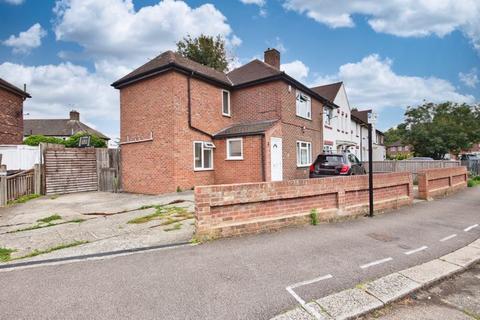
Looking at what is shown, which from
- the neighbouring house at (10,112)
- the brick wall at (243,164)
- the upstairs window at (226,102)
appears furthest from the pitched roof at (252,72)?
the neighbouring house at (10,112)

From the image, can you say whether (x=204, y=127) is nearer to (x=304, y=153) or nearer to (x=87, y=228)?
(x=304, y=153)

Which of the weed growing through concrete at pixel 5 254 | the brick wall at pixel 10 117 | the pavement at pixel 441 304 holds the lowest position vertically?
the pavement at pixel 441 304

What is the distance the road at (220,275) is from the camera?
3.03m

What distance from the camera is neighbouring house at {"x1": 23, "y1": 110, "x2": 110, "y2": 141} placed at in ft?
140

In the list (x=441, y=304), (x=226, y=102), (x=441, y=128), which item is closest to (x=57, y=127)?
(x=226, y=102)

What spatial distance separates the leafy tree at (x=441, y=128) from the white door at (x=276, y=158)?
1114 inches

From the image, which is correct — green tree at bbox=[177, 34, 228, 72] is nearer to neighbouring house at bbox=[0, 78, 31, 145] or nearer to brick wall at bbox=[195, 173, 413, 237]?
neighbouring house at bbox=[0, 78, 31, 145]

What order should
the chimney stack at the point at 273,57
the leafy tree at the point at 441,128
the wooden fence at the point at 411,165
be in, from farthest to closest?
the leafy tree at the point at 441,128
the chimney stack at the point at 273,57
the wooden fence at the point at 411,165

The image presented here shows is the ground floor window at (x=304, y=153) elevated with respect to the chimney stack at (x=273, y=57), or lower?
lower

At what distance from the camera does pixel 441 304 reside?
3336 mm

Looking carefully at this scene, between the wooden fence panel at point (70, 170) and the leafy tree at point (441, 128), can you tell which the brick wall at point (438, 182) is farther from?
the leafy tree at point (441, 128)

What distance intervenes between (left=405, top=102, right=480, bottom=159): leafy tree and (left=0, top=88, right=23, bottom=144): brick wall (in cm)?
4109

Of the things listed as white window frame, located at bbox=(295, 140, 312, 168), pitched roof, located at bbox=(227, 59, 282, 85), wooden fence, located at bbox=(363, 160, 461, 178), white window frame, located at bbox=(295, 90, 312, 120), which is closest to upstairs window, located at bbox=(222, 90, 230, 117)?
pitched roof, located at bbox=(227, 59, 282, 85)

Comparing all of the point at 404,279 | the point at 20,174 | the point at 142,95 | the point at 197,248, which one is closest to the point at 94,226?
the point at 197,248
